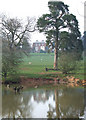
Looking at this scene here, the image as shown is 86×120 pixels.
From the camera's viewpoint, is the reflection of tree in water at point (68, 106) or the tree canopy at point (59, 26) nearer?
the reflection of tree in water at point (68, 106)

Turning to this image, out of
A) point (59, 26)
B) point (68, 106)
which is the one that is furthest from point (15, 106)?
point (59, 26)

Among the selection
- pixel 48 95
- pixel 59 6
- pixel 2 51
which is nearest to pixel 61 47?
pixel 59 6

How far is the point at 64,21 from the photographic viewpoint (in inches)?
896

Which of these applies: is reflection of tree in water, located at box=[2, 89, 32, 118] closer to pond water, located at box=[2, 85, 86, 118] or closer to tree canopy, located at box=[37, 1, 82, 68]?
pond water, located at box=[2, 85, 86, 118]

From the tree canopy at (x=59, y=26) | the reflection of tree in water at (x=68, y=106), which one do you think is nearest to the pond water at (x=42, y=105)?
the reflection of tree in water at (x=68, y=106)

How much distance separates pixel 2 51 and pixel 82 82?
6.76 metres

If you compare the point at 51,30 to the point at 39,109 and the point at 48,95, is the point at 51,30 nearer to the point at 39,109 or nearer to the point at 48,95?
the point at 48,95

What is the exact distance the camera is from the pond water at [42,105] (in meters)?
8.48

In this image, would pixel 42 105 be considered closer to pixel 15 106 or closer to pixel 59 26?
pixel 15 106

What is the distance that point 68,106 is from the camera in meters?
9.86

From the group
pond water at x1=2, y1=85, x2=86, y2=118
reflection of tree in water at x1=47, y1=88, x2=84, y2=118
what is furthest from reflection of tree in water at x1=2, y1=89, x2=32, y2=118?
reflection of tree in water at x1=47, y1=88, x2=84, y2=118

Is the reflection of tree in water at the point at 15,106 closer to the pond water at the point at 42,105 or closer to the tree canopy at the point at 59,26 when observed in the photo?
the pond water at the point at 42,105

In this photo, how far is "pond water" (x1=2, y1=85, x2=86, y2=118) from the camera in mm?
8484

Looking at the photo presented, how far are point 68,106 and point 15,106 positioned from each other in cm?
250
